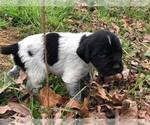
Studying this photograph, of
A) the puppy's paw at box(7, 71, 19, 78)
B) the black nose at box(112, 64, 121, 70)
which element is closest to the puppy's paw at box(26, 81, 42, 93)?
the puppy's paw at box(7, 71, 19, 78)

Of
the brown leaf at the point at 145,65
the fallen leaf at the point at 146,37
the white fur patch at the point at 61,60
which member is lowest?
the brown leaf at the point at 145,65

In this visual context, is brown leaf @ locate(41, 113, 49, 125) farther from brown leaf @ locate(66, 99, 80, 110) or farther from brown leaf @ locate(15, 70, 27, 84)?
brown leaf @ locate(15, 70, 27, 84)

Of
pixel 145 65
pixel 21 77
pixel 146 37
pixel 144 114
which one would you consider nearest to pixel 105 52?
pixel 144 114

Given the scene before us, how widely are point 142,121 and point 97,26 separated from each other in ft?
7.19

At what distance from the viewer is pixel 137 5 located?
675cm

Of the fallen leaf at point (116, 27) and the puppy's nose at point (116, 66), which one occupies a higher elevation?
the puppy's nose at point (116, 66)

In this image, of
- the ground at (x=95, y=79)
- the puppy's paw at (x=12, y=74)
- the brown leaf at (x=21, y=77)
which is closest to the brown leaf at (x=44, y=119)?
the ground at (x=95, y=79)

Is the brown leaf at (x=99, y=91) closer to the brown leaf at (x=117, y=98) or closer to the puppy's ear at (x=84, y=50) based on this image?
the brown leaf at (x=117, y=98)

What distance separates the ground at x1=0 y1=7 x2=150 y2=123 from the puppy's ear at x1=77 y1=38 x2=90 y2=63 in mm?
338

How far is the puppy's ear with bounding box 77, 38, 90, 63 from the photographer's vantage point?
14.5 ft

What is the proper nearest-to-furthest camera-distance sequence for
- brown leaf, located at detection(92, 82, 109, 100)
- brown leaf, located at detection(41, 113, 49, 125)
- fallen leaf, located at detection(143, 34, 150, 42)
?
brown leaf, located at detection(41, 113, 49, 125) < brown leaf, located at detection(92, 82, 109, 100) < fallen leaf, located at detection(143, 34, 150, 42)

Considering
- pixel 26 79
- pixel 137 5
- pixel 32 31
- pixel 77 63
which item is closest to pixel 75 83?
pixel 77 63

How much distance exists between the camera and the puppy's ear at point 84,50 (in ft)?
14.5

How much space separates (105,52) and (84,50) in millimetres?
182
